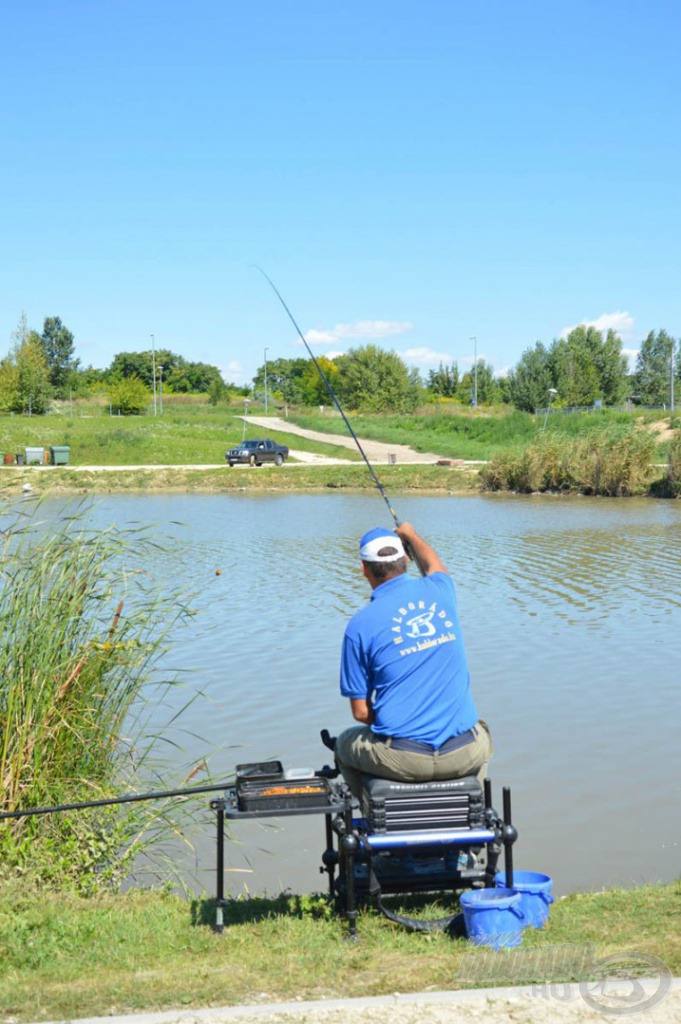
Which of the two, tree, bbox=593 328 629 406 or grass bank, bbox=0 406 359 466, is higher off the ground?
tree, bbox=593 328 629 406

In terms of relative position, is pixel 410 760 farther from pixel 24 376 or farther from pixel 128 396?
pixel 128 396

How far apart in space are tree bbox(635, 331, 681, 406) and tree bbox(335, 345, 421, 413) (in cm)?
1978

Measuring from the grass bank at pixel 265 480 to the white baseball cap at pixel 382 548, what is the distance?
3473cm

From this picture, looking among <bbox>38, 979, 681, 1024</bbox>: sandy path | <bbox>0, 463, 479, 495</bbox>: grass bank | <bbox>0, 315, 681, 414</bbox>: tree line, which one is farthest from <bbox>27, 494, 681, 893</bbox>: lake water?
<bbox>0, 315, 681, 414</bbox>: tree line

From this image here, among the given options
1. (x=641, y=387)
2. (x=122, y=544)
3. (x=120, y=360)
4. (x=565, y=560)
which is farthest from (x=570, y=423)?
(x=120, y=360)

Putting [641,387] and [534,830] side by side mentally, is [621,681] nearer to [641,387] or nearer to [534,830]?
[534,830]

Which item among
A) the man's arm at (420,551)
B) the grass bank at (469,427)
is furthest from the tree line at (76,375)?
the man's arm at (420,551)

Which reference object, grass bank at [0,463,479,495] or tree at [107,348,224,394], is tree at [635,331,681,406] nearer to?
tree at [107,348,224,394]

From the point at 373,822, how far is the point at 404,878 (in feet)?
1.45

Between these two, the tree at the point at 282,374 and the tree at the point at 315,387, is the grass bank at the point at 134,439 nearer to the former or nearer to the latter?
the tree at the point at 315,387

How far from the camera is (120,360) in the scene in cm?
12281

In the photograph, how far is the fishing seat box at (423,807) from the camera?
4.89 metres

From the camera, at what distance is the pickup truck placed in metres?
50.8

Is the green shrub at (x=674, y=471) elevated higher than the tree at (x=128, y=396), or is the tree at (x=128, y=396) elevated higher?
the tree at (x=128, y=396)
